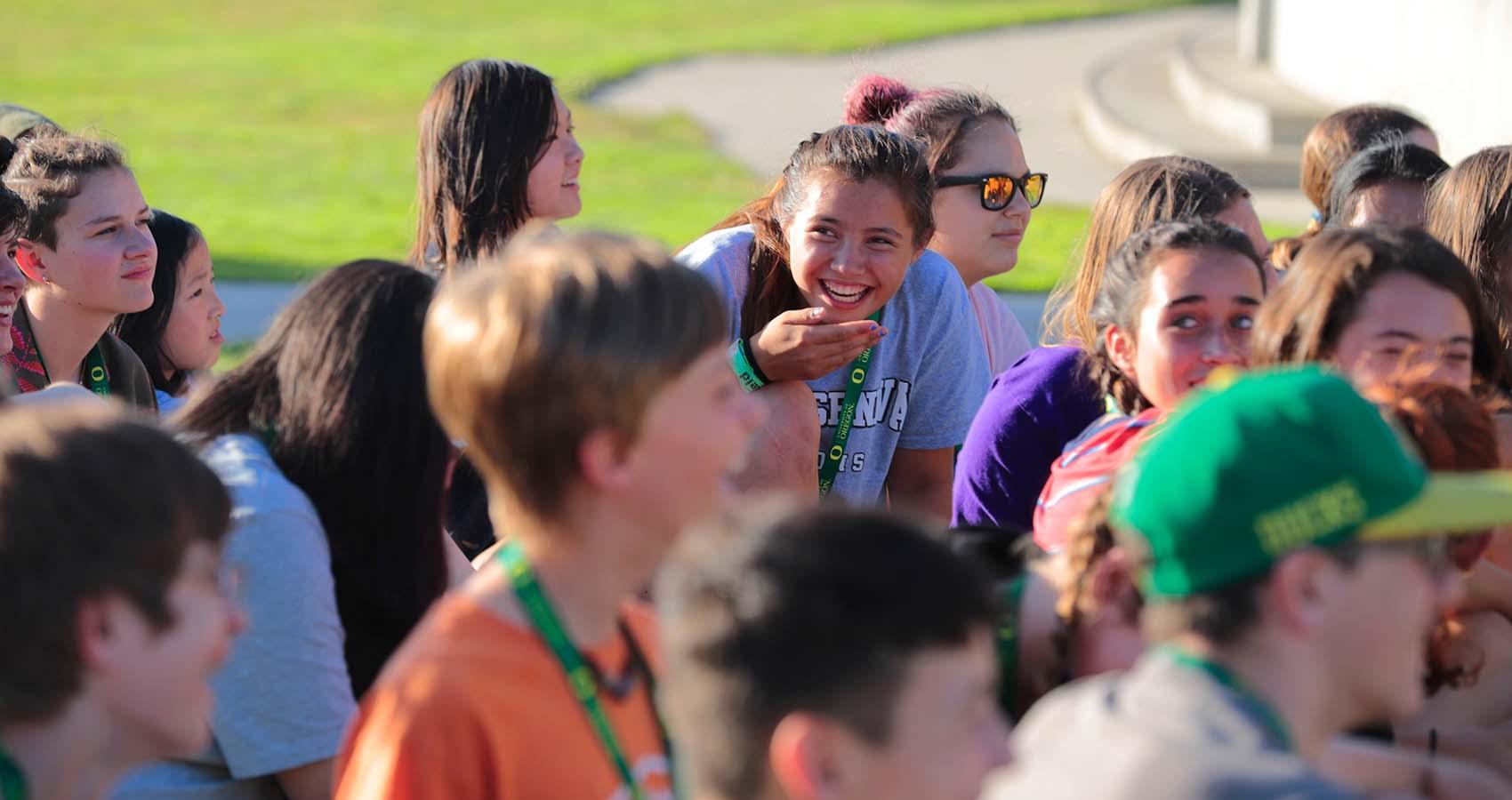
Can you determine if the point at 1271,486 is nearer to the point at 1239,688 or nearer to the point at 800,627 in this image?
the point at 1239,688

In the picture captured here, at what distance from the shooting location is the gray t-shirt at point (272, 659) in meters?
2.99

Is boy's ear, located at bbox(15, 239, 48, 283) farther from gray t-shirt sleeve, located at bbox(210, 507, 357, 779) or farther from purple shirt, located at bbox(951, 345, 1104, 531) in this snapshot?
purple shirt, located at bbox(951, 345, 1104, 531)

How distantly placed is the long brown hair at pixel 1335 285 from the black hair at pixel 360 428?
166cm

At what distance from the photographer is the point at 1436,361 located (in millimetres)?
3305

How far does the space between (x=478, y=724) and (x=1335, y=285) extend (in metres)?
2.00

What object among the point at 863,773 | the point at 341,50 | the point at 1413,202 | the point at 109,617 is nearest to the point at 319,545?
the point at 109,617

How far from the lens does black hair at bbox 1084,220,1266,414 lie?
3.72 meters

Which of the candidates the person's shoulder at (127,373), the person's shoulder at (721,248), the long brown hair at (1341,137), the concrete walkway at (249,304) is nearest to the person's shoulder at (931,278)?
the person's shoulder at (721,248)

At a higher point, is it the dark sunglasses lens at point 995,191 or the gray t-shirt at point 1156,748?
the dark sunglasses lens at point 995,191

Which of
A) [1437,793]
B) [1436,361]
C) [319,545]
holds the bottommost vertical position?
[1437,793]

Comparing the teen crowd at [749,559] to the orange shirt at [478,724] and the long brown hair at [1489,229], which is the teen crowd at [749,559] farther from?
the long brown hair at [1489,229]

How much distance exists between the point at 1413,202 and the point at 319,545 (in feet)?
12.7

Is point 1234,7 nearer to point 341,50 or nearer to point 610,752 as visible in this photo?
point 341,50

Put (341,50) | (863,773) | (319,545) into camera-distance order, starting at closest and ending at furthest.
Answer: (863,773) → (319,545) → (341,50)
